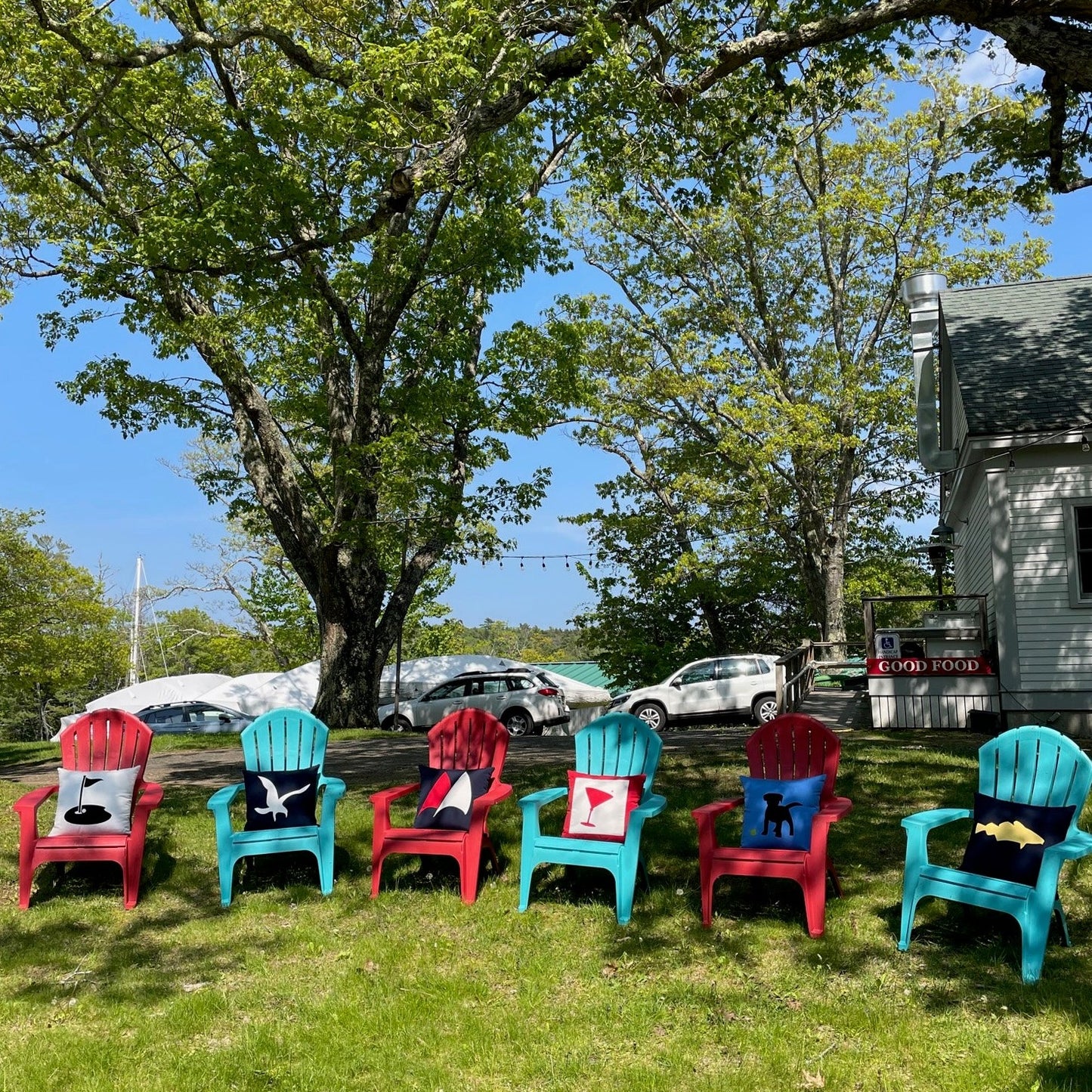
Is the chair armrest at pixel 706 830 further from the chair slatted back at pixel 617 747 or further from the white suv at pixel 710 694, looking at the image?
the white suv at pixel 710 694

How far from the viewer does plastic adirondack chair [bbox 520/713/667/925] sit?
5.40 metres

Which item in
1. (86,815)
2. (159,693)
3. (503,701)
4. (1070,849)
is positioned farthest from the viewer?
(159,693)

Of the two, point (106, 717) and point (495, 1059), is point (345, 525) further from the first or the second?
point (495, 1059)

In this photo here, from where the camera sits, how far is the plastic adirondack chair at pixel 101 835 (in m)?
5.96

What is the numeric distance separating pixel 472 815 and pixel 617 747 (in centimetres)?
96

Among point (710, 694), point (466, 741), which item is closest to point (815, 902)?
point (466, 741)

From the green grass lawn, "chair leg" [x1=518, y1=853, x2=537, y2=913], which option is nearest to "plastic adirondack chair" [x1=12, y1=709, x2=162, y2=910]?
the green grass lawn

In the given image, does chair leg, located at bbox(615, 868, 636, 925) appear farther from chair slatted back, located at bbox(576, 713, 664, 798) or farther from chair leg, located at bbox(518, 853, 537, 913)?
chair slatted back, located at bbox(576, 713, 664, 798)

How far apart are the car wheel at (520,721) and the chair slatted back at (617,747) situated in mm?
12888

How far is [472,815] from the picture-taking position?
5.92 meters

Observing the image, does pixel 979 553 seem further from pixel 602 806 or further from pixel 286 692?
pixel 286 692

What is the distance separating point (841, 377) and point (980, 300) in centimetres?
892

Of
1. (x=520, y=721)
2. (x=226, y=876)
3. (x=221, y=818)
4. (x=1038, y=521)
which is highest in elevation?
(x=1038, y=521)

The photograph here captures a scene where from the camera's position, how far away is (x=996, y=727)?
39.9 ft
